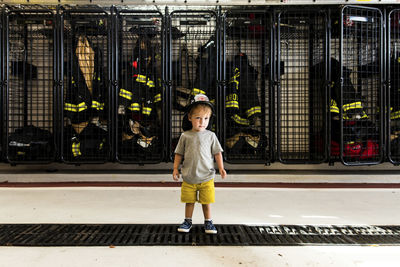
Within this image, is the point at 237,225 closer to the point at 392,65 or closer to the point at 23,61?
the point at 392,65

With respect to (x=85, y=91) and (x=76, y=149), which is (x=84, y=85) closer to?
(x=85, y=91)

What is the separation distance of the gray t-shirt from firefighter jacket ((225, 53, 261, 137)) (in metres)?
1.51

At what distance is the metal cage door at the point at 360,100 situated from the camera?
3.22 m

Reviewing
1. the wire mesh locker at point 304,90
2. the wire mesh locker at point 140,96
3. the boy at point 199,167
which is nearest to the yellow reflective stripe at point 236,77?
the wire mesh locker at point 304,90

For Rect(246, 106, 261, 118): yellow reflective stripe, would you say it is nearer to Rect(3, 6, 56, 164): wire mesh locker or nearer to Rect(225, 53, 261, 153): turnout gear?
Rect(225, 53, 261, 153): turnout gear

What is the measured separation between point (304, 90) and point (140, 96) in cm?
237

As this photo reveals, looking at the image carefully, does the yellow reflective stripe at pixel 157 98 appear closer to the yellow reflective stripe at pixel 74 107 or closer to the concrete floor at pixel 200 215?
the yellow reflective stripe at pixel 74 107

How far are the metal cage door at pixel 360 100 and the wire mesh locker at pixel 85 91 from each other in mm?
3177

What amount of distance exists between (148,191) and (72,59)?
2076 mm

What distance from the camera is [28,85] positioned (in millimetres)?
3594

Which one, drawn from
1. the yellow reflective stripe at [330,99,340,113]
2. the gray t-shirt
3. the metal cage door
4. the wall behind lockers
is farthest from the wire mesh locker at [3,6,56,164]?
the metal cage door

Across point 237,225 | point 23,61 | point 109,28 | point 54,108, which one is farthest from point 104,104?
point 237,225

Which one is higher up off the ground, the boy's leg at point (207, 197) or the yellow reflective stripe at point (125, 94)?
the yellow reflective stripe at point (125, 94)

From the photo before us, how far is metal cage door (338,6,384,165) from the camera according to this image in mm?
3219
